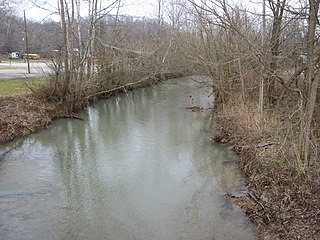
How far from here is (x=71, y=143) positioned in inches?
429

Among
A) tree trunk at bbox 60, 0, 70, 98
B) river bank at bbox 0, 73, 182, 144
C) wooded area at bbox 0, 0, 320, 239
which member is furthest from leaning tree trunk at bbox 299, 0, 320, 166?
tree trunk at bbox 60, 0, 70, 98

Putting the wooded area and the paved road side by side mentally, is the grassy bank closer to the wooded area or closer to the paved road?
the wooded area

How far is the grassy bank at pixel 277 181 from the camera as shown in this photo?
4.93 meters

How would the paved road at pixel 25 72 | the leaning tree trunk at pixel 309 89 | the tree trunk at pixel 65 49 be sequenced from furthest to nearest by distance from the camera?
the paved road at pixel 25 72, the tree trunk at pixel 65 49, the leaning tree trunk at pixel 309 89

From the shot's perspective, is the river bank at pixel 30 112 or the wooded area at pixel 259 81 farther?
the river bank at pixel 30 112

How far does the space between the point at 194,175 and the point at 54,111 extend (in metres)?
7.90

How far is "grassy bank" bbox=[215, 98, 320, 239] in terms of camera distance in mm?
4934

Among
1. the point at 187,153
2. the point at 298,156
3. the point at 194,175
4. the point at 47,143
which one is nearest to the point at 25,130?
the point at 47,143

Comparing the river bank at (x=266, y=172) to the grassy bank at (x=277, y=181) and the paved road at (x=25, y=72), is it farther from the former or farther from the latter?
the paved road at (x=25, y=72)

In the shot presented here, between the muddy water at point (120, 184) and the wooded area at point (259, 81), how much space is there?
0.65 meters

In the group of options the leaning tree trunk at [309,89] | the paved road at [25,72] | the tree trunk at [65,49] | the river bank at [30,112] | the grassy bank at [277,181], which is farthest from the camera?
the paved road at [25,72]

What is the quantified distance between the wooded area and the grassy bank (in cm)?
2

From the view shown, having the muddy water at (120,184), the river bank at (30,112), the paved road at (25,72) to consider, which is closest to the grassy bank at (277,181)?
the muddy water at (120,184)

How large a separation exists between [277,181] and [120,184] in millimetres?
3128
